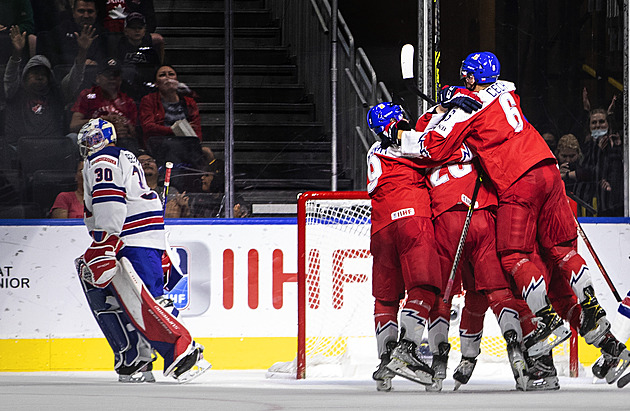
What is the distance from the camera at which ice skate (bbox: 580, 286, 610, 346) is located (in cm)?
489

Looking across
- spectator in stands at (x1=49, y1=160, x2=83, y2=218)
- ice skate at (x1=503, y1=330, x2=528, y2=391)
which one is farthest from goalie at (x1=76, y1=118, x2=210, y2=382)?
ice skate at (x1=503, y1=330, x2=528, y2=391)

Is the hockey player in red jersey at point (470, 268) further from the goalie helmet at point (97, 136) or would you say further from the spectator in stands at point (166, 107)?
the spectator in stands at point (166, 107)

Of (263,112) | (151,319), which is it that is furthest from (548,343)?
(263,112)

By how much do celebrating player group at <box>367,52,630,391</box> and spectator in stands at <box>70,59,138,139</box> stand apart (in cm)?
164

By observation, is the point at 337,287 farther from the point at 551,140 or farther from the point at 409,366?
the point at 551,140

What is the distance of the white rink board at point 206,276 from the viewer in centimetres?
600

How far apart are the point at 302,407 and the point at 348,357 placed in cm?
231

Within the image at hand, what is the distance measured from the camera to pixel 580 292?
5012mm

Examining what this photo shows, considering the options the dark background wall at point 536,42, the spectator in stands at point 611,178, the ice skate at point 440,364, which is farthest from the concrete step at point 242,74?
the ice skate at point 440,364

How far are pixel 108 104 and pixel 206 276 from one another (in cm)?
114

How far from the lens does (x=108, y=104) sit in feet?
20.9

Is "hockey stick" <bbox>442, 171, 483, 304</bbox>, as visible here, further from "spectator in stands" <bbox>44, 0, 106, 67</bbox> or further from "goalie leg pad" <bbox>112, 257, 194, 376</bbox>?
"spectator in stands" <bbox>44, 0, 106, 67</bbox>

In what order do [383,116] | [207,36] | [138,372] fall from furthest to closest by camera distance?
[207,36], [138,372], [383,116]

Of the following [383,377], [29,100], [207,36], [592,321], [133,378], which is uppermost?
[207,36]
